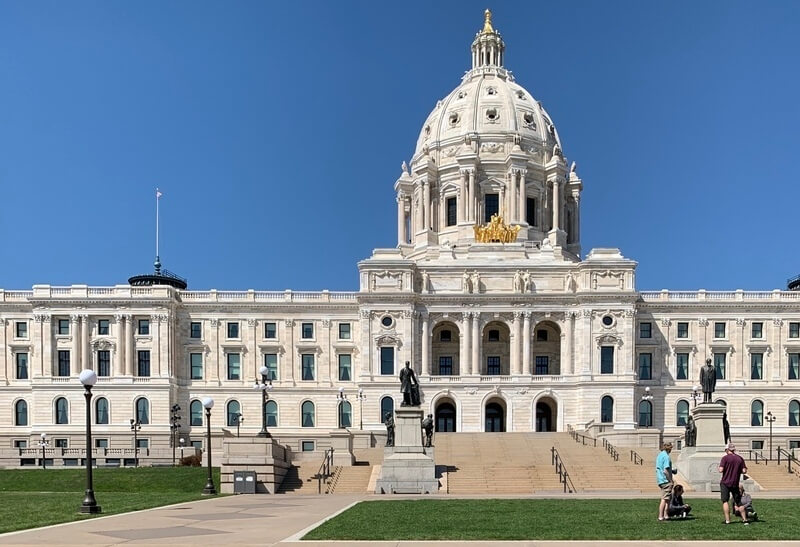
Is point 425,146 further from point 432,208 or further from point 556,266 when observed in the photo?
point 556,266

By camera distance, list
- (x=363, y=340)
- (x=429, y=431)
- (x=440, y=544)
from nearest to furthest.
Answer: (x=440, y=544) → (x=429, y=431) → (x=363, y=340)

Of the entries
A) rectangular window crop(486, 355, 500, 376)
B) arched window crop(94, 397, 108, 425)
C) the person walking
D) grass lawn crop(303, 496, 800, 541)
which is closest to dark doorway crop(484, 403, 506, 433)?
rectangular window crop(486, 355, 500, 376)

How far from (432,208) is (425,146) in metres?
8.28

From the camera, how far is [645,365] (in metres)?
83.8

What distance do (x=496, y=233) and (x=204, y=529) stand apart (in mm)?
72893

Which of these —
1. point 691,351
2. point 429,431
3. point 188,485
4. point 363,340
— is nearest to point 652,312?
point 691,351

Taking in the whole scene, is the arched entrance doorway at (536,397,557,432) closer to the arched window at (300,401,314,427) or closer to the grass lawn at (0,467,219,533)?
the arched window at (300,401,314,427)

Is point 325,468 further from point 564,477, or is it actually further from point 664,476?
point 664,476

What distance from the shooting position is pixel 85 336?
8238cm

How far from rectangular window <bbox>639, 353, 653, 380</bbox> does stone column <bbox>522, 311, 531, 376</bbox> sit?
10.8m

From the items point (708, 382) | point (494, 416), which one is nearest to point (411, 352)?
point (494, 416)

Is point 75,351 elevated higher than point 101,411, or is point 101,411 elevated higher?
point 75,351

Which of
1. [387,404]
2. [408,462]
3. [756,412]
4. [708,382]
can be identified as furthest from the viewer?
[756,412]

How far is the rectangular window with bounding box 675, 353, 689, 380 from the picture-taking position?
274ft
